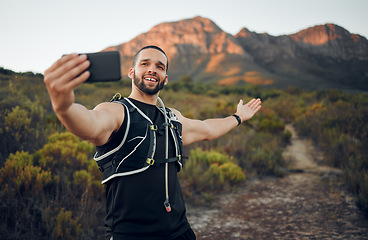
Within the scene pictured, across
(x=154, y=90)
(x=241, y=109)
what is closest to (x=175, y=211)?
(x=154, y=90)

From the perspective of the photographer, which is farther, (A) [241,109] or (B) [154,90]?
(A) [241,109]

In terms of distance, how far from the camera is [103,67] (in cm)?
113

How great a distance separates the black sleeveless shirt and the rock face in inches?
518

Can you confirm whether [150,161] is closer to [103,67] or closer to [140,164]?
[140,164]

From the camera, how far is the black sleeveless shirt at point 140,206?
1536 millimetres

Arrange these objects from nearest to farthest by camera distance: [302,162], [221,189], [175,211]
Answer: [175,211]
[221,189]
[302,162]

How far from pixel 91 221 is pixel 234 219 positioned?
252 centimetres

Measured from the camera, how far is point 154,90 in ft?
5.80

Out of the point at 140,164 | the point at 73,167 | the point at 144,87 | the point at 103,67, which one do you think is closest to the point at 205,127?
the point at 144,87

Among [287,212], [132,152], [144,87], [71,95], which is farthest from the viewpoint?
[287,212]

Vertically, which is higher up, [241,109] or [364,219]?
[241,109]

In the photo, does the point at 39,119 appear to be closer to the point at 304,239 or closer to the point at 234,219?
the point at 234,219

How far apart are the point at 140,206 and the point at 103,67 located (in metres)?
0.92

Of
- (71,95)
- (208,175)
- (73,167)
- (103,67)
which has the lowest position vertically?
(208,175)
